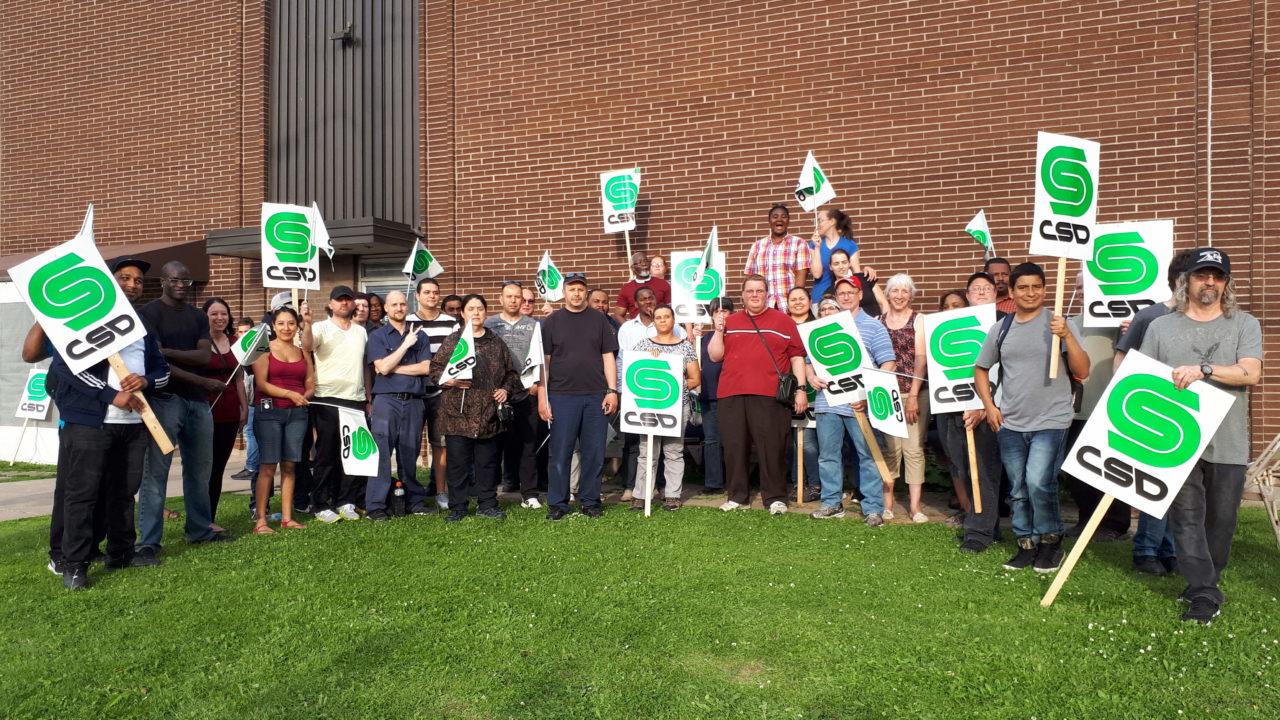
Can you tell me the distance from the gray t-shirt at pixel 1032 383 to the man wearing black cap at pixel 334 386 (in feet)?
17.1

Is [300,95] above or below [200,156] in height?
above

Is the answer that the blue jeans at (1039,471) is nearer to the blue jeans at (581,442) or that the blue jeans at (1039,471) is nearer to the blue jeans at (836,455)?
the blue jeans at (836,455)

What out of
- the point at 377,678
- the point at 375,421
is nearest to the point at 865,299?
the point at 375,421

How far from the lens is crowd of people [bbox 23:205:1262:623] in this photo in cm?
581

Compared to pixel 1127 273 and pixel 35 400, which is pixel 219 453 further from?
pixel 35 400

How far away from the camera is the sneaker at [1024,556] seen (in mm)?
6043

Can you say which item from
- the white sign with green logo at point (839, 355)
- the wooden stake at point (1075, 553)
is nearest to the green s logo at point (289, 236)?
the white sign with green logo at point (839, 355)

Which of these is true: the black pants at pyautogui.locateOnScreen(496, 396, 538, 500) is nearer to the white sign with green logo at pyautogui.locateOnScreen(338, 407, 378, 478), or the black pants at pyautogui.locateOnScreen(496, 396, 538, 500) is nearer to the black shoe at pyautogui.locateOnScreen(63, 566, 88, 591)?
the white sign with green logo at pyautogui.locateOnScreen(338, 407, 378, 478)

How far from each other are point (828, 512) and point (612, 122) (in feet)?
20.4

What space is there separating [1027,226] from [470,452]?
6.45m

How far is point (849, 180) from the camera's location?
10.8 m

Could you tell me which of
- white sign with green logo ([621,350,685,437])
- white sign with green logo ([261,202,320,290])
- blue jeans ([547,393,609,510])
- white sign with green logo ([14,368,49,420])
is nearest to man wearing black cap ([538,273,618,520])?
Result: blue jeans ([547,393,609,510])

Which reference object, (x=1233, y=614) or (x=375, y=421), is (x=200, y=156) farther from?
(x=1233, y=614)

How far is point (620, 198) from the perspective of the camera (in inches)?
440
